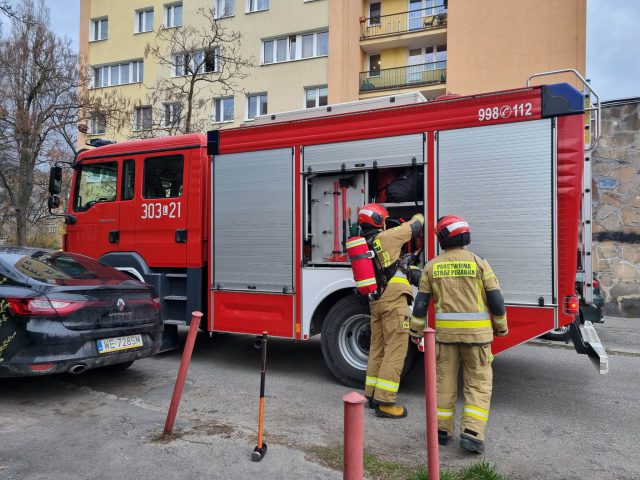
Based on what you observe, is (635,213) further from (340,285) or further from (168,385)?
(168,385)

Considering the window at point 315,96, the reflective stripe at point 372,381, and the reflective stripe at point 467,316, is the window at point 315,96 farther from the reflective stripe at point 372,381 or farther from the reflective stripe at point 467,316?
the reflective stripe at point 467,316

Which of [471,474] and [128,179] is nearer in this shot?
[471,474]

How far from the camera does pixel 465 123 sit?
15.0 ft

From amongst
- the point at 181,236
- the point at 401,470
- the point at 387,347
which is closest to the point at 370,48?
the point at 181,236

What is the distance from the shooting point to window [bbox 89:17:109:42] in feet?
87.2

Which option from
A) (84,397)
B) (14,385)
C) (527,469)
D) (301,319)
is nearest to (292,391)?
(301,319)

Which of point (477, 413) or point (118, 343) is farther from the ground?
point (118, 343)

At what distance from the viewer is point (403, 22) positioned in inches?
864

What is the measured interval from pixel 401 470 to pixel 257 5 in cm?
2361

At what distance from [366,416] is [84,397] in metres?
2.68

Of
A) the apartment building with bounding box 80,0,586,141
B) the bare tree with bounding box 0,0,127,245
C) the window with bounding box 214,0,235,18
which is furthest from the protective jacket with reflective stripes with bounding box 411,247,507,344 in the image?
the window with bounding box 214,0,235,18

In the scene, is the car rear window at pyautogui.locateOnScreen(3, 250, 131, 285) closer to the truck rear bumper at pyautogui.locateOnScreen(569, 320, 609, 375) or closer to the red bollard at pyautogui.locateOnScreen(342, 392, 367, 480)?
the red bollard at pyautogui.locateOnScreen(342, 392, 367, 480)

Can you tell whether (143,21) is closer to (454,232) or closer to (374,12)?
(374,12)

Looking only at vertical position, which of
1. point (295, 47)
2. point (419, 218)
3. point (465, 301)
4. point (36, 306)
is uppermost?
point (295, 47)
